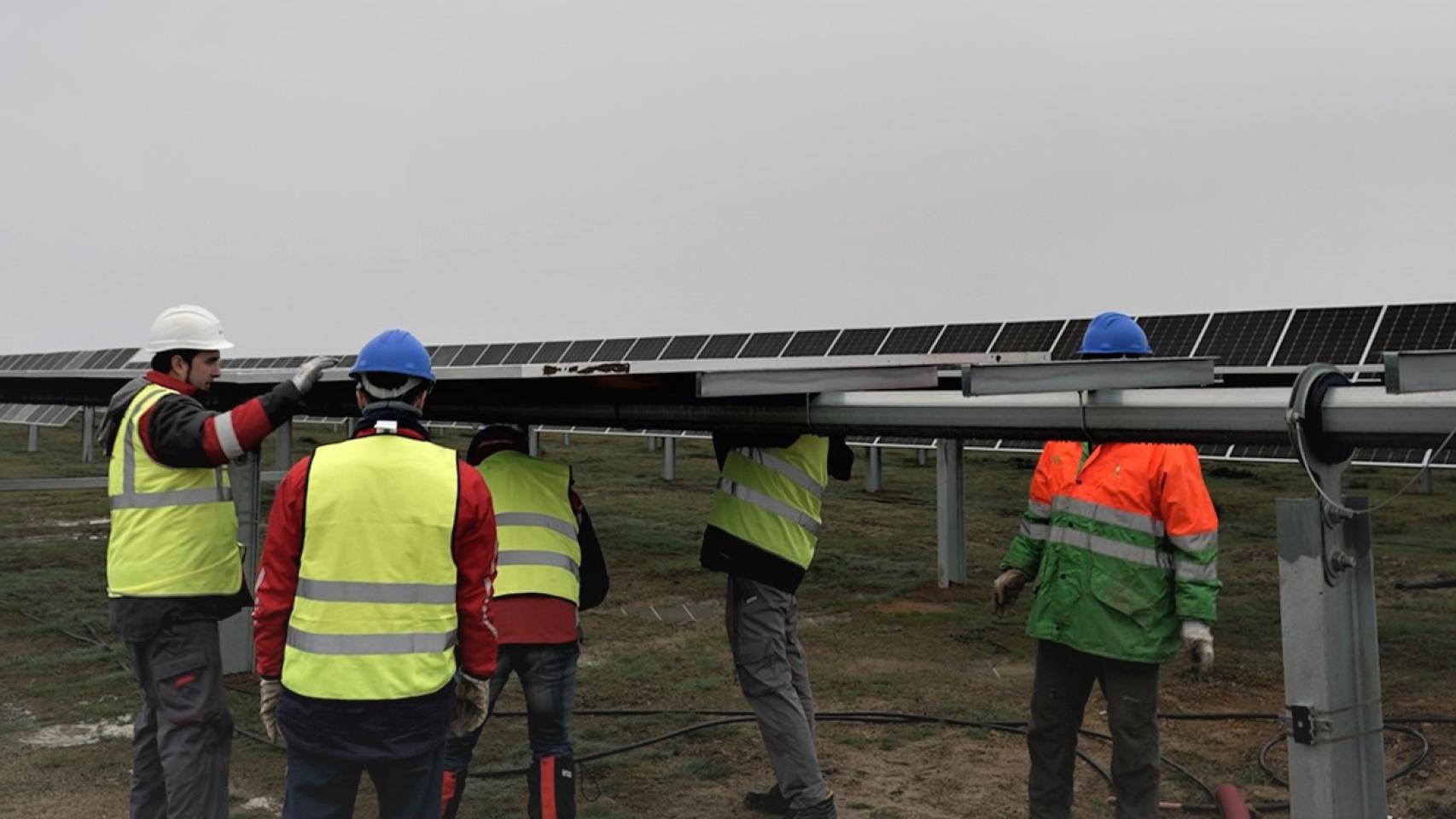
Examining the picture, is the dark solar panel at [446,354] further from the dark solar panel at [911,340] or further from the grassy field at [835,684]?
the dark solar panel at [911,340]

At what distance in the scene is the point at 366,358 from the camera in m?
3.47

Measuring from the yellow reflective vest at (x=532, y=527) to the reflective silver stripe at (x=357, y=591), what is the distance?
1.12 metres

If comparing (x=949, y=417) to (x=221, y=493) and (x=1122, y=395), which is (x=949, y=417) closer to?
(x=1122, y=395)

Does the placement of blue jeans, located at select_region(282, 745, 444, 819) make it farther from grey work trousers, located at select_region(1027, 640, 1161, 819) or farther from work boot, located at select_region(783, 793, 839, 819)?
grey work trousers, located at select_region(1027, 640, 1161, 819)

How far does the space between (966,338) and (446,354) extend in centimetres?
1270

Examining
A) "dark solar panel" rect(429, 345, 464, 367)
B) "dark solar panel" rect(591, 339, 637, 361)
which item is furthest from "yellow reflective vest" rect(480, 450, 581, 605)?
"dark solar panel" rect(429, 345, 464, 367)

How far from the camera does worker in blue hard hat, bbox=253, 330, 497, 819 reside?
325 centimetres

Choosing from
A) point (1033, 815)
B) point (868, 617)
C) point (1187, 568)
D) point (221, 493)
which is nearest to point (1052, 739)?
point (1033, 815)

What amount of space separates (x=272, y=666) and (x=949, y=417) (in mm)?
2063

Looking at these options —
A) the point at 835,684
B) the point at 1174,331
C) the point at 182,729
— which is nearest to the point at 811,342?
the point at 1174,331

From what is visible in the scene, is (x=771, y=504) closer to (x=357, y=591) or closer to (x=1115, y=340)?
(x=1115, y=340)

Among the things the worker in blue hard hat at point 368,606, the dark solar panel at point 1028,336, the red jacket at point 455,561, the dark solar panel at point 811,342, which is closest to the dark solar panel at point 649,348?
the dark solar panel at point 811,342

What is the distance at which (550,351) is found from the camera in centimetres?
2258

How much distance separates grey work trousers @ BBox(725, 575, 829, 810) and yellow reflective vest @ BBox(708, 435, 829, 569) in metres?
0.19
